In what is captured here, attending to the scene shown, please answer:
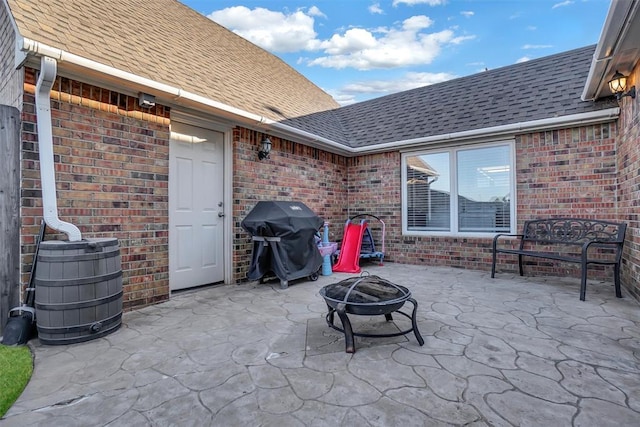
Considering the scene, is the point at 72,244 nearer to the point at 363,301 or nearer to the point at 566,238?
the point at 363,301

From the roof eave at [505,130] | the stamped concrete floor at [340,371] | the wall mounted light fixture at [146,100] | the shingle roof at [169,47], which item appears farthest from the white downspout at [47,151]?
the roof eave at [505,130]

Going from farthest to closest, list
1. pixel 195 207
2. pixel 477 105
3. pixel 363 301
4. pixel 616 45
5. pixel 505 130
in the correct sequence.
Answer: pixel 477 105 → pixel 505 130 → pixel 195 207 → pixel 616 45 → pixel 363 301

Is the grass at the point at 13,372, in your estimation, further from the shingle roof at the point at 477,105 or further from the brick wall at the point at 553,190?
the brick wall at the point at 553,190

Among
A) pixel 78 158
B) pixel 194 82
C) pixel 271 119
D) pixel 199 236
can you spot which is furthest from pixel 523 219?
→ pixel 78 158

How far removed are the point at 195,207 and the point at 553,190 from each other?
17.4ft

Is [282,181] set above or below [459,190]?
above

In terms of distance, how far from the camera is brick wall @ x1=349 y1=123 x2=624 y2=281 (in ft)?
15.1

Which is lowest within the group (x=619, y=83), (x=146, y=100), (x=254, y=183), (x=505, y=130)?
(x=254, y=183)

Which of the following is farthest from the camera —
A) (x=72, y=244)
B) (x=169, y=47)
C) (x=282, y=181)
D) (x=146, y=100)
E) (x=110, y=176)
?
(x=282, y=181)

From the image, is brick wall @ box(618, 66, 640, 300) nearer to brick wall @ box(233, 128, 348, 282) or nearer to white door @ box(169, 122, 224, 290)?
brick wall @ box(233, 128, 348, 282)

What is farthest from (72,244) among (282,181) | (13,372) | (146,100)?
(282,181)

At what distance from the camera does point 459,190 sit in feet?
19.3

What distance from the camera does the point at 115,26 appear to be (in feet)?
13.4

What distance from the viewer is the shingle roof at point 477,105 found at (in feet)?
17.1
